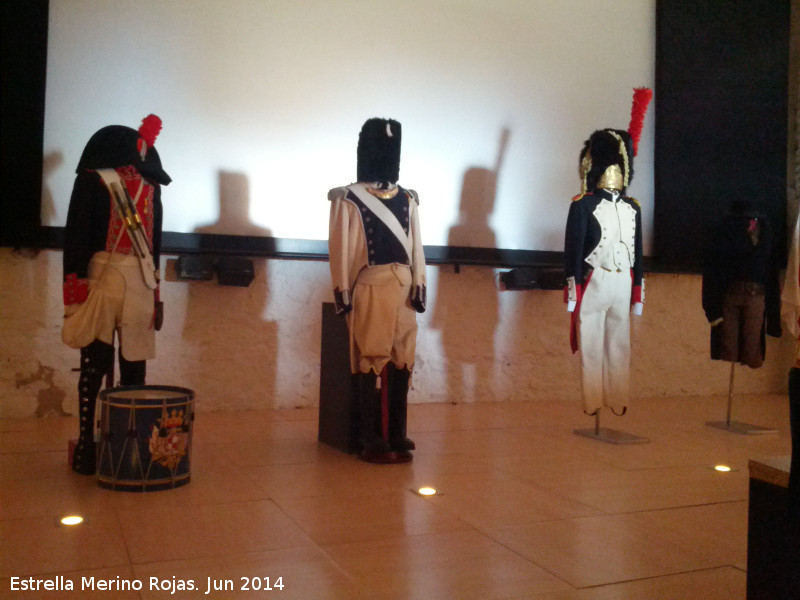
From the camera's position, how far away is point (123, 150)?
146 inches

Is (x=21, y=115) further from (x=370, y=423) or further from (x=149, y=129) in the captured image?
(x=370, y=423)

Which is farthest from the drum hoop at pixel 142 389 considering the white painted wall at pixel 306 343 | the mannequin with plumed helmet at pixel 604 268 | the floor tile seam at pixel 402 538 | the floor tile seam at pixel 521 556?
the mannequin with plumed helmet at pixel 604 268

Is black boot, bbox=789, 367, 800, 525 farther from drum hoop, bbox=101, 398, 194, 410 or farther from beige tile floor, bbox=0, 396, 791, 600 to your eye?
drum hoop, bbox=101, 398, 194, 410

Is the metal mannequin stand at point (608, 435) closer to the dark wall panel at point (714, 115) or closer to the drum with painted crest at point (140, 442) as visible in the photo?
the dark wall panel at point (714, 115)

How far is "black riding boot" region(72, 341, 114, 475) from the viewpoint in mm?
3631

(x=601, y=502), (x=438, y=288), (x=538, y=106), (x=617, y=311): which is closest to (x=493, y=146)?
(x=538, y=106)

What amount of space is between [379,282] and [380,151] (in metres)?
0.68

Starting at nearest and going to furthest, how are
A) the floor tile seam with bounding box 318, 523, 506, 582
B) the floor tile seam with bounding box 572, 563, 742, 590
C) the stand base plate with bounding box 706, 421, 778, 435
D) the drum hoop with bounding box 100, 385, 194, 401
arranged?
1. the floor tile seam with bounding box 572, 563, 742, 590
2. the floor tile seam with bounding box 318, 523, 506, 582
3. the drum hoop with bounding box 100, 385, 194, 401
4. the stand base plate with bounding box 706, 421, 778, 435

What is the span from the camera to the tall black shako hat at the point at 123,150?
12.1ft

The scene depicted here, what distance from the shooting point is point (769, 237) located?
17.1ft

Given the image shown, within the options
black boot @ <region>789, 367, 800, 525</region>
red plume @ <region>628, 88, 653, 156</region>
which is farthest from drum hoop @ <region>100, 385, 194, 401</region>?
red plume @ <region>628, 88, 653, 156</region>

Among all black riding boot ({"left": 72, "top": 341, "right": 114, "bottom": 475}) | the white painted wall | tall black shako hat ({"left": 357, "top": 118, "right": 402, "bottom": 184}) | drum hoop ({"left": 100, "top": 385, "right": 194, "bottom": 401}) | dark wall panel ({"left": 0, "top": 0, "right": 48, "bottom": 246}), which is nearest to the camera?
drum hoop ({"left": 100, "top": 385, "right": 194, "bottom": 401})

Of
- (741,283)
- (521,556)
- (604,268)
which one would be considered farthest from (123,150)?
(741,283)

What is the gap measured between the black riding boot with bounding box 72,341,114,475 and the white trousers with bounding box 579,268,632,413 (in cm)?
256
